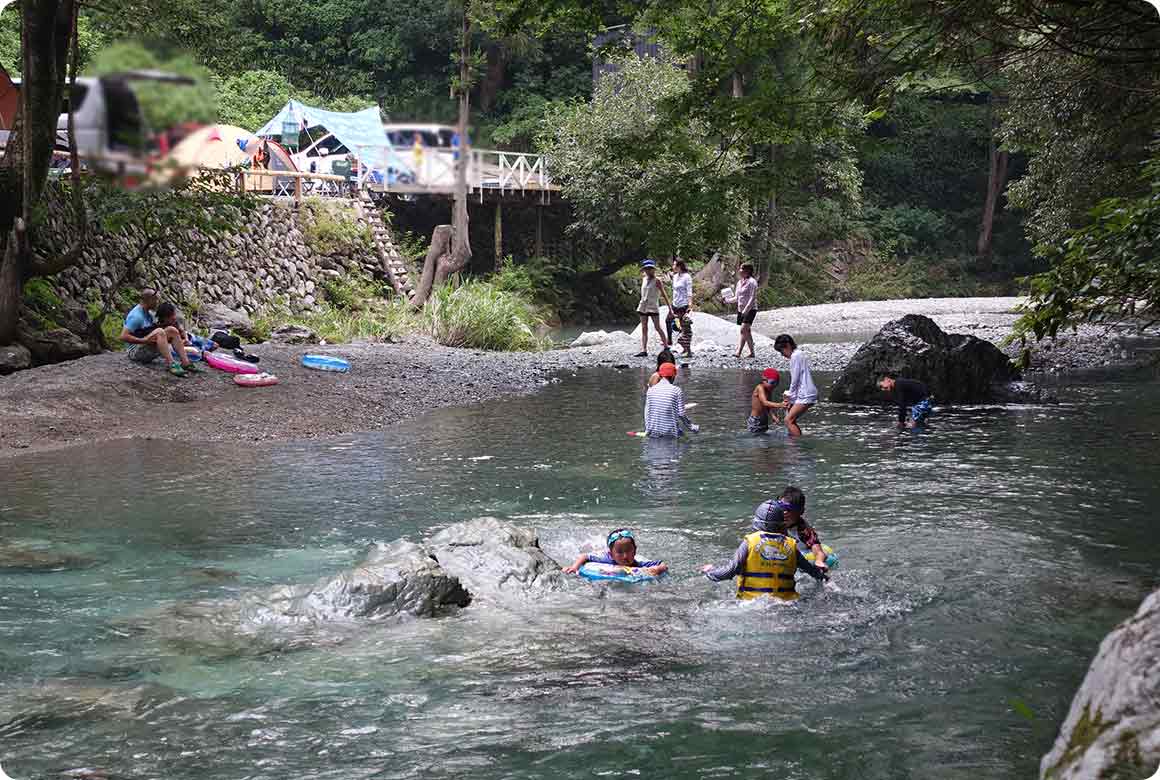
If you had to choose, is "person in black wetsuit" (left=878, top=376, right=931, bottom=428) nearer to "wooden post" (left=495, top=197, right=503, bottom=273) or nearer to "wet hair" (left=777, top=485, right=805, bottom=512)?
"wet hair" (left=777, top=485, right=805, bottom=512)

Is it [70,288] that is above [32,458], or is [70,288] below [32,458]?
above

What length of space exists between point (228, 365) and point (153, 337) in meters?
1.47

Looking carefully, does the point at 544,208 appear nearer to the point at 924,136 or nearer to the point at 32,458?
the point at 924,136

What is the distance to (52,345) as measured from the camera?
19422 millimetres

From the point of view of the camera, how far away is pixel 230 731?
684cm

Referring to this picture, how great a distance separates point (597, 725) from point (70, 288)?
18551mm

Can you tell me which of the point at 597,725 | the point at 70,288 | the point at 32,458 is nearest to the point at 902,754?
the point at 597,725

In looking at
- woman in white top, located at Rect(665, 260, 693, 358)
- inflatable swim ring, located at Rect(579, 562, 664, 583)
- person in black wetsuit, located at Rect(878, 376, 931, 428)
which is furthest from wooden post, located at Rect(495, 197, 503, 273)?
inflatable swim ring, located at Rect(579, 562, 664, 583)

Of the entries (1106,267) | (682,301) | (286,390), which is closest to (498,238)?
(682,301)

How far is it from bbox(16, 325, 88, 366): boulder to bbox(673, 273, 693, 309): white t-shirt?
11783 mm

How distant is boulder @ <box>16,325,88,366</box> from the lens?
19.1 meters

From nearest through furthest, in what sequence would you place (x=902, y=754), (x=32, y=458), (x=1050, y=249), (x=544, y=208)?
(x=902, y=754) → (x=1050, y=249) → (x=32, y=458) → (x=544, y=208)

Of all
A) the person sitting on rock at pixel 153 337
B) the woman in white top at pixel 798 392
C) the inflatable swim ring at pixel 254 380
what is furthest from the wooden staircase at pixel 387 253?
the woman in white top at pixel 798 392

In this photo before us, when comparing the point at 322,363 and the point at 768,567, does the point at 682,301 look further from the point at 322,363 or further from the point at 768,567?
the point at 768,567
